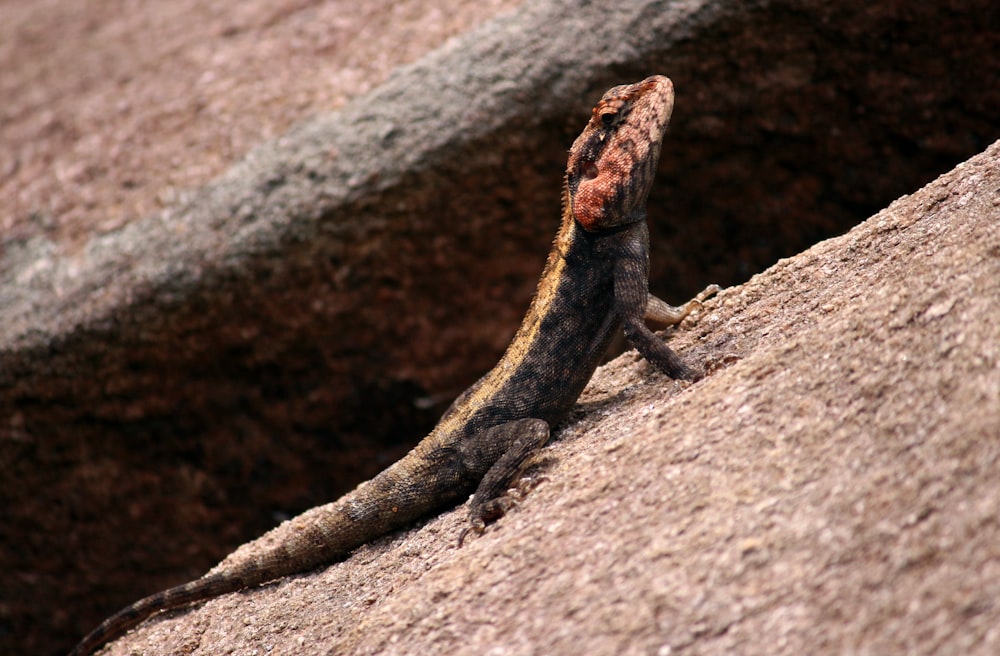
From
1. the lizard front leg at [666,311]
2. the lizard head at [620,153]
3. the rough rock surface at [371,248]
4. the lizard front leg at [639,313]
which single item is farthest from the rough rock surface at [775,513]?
the rough rock surface at [371,248]

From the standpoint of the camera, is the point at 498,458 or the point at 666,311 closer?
the point at 498,458

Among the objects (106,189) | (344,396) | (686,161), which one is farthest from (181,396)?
(686,161)

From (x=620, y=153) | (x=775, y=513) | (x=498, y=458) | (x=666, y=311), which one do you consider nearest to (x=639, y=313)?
(x=666, y=311)

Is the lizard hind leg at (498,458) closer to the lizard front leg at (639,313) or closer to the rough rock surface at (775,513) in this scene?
the rough rock surface at (775,513)

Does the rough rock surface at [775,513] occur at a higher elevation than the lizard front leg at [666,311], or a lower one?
higher

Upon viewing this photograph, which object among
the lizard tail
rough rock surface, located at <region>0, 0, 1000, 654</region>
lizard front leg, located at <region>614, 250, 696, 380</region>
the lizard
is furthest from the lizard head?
the lizard tail

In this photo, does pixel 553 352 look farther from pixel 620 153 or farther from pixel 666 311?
pixel 620 153

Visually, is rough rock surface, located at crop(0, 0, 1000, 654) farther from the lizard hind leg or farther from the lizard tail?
the lizard hind leg
